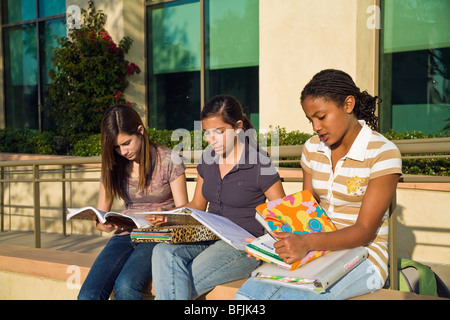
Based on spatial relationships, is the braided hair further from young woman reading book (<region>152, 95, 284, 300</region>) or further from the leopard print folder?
the leopard print folder

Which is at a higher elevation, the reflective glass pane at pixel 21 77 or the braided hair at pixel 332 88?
the reflective glass pane at pixel 21 77

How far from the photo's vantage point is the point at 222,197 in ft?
9.95

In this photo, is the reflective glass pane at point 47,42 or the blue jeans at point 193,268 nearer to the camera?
the blue jeans at point 193,268

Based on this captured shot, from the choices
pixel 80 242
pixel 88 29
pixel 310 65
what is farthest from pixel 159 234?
pixel 88 29

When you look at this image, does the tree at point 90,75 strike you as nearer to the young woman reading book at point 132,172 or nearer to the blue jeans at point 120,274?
the young woman reading book at point 132,172

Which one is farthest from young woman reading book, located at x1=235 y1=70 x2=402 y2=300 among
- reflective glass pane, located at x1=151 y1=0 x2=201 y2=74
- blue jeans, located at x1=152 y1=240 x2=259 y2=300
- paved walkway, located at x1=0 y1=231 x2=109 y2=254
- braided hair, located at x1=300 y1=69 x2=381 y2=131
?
reflective glass pane, located at x1=151 y1=0 x2=201 y2=74

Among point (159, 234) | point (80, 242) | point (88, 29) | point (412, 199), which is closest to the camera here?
point (159, 234)

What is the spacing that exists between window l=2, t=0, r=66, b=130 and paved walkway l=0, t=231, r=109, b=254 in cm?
360

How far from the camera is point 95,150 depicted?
8.34m

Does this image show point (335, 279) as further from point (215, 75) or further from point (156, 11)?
point (156, 11)

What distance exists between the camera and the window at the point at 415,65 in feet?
22.5

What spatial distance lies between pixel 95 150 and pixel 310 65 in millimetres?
3688

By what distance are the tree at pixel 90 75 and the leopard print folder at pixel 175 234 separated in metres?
6.43

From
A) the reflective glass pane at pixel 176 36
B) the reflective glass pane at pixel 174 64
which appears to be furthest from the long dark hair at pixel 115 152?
the reflective glass pane at pixel 176 36
